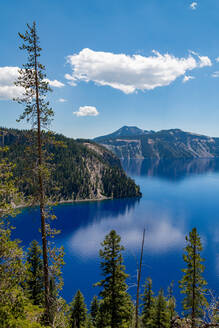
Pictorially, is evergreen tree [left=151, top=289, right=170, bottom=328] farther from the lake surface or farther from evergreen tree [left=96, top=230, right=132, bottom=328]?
evergreen tree [left=96, top=230, right=132, bottom=328]

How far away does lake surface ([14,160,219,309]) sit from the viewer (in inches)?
2564

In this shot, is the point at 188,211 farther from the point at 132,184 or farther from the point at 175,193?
the point at 132,184

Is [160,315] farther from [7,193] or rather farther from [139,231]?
[139,231]

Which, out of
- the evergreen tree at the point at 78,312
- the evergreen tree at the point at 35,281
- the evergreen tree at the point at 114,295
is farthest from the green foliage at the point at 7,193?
the evergreen tree at the point at 78,312

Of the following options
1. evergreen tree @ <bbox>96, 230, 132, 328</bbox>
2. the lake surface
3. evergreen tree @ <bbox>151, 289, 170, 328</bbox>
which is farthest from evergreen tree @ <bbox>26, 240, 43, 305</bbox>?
evergreen tree @ <bbox>151, 289, 170, 328</bbox>

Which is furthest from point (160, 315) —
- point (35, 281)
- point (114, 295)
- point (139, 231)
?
point (139, 231)

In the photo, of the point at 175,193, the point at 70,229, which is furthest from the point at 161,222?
the point at 175,193

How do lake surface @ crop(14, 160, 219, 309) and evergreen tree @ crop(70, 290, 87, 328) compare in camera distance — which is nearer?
evergreen tree @ crop(70, 290, 87, 328)

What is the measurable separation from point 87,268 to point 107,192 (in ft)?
425

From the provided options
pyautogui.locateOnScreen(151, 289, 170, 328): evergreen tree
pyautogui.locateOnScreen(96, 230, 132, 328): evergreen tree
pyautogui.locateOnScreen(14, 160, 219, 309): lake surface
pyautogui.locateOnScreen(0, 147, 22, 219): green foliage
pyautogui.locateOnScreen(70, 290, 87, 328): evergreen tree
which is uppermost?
pyautogui.locateOnScreen(0, 147, 22, 219): green foliage

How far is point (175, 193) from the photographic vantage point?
182 m

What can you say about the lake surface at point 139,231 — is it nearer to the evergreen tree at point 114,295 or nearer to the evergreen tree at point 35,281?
the evergreen tree at point 114,295

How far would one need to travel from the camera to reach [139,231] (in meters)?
104

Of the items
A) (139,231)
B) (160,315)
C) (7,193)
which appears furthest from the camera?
(139,231)
